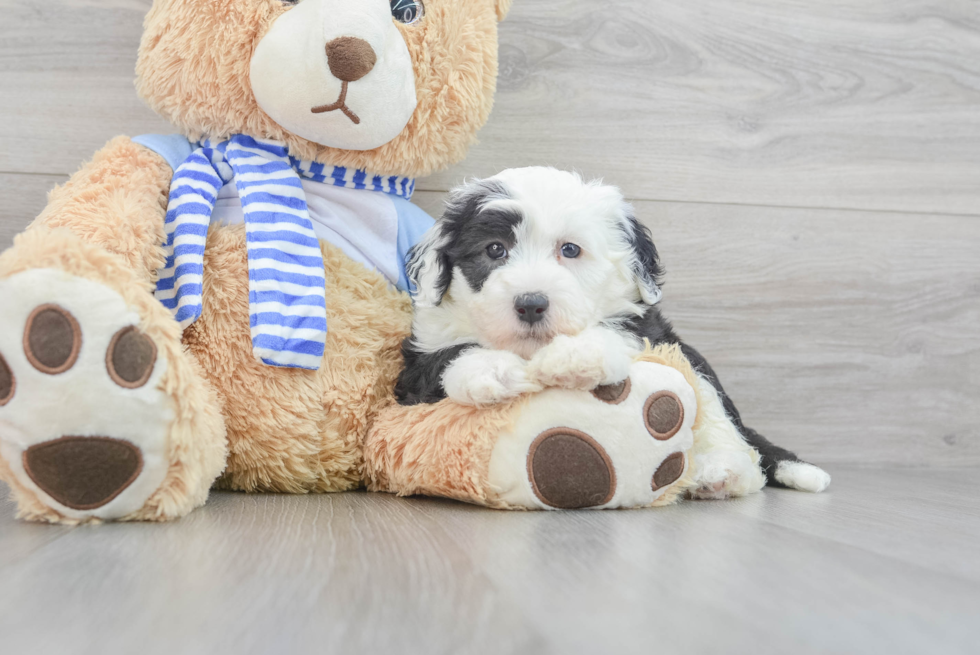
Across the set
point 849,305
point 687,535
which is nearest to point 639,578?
point 687,535

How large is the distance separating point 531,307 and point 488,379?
128 millimetres

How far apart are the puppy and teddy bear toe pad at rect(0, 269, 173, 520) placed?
0.44 meters

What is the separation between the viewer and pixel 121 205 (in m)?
1.18

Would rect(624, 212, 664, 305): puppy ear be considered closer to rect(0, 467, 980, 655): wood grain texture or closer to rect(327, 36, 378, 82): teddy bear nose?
rect(0, 467, 980, 655): wood grain texture

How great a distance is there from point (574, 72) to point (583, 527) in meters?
1.21

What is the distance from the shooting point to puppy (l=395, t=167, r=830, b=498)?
43.8 inches

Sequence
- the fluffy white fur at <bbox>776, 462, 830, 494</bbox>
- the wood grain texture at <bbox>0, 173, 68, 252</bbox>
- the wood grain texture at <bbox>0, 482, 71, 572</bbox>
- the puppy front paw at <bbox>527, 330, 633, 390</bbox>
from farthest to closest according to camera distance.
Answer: the wood grain texture at <bbox>0, 173, 68, 252</bbox>, the fluffy white fur at <bbox>776, 462, 830, 494</bbox>, the puppy front paw at <bbox>527, 330, 633, 390</bbox>, the wood grain texture at <bbox>0, 482, 71, 572</bbox>

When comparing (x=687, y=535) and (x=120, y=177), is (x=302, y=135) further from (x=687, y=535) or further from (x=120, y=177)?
(x=687, y=535)

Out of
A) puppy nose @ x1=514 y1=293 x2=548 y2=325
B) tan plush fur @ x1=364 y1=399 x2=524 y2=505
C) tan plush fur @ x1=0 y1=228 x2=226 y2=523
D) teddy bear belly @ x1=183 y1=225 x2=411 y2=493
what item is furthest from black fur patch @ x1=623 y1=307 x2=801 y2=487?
tan plush fur @ x1=0 y1=228 x2=226 y2=523

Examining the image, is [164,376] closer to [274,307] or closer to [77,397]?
[77,397]

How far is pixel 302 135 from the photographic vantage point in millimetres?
1316

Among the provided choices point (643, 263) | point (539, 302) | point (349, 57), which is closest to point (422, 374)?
point (539, 302)

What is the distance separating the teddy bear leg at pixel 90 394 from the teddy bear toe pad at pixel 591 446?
438 millimetres

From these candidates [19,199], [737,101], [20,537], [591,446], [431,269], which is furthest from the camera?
[737,101]
